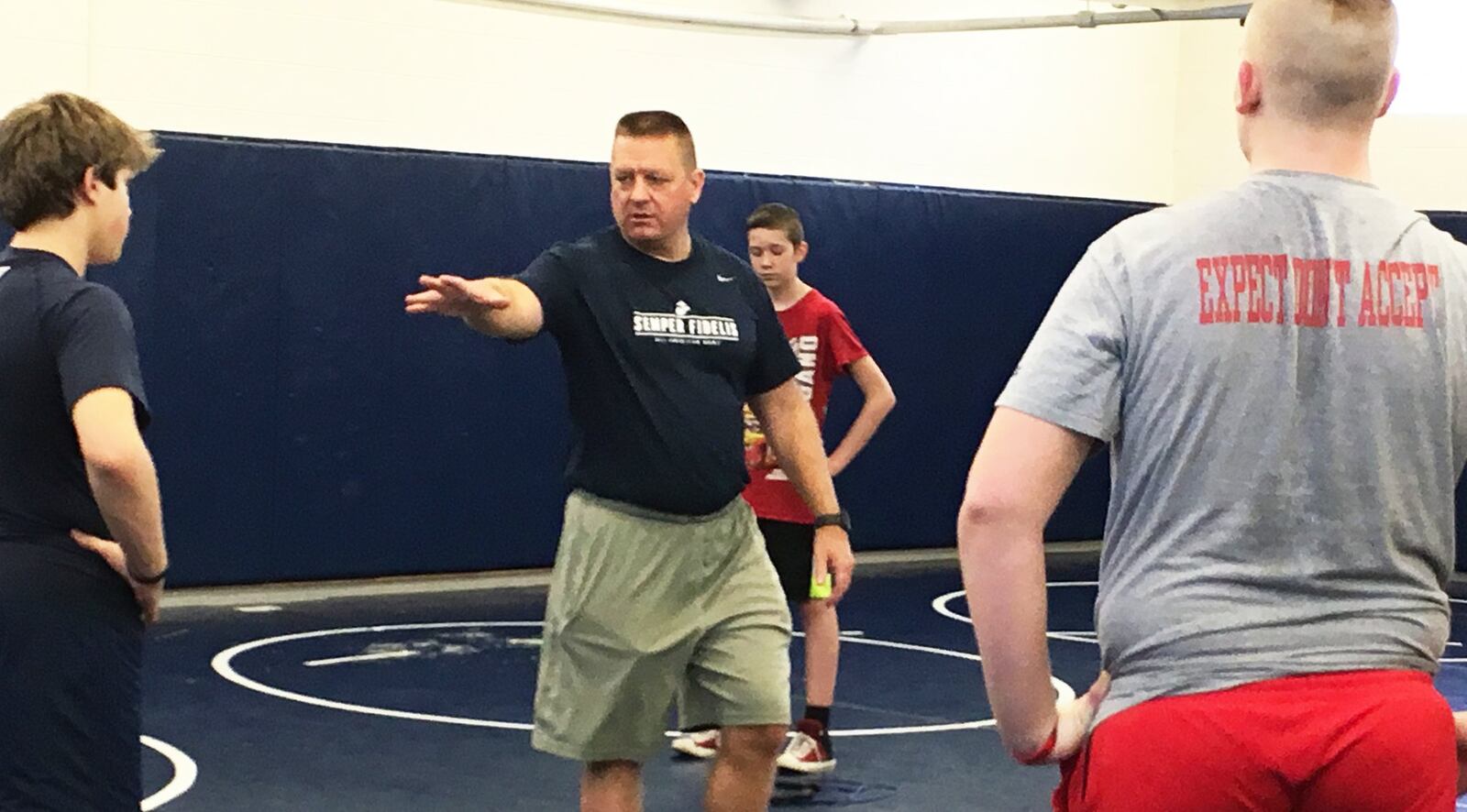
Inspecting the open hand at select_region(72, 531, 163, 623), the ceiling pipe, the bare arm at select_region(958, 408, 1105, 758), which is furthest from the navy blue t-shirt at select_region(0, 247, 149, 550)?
the ceiling pipe

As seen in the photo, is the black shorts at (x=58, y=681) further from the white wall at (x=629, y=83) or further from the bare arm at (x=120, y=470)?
the white wall at (x=629, y=83)

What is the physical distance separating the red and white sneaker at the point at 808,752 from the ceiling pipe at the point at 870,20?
5.39 metres

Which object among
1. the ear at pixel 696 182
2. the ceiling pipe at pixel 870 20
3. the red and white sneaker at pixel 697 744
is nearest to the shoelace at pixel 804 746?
the red and white sneaker at pixel 697 744

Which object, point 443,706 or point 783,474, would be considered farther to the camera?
point 443,706

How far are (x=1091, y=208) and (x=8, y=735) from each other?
10508 mm

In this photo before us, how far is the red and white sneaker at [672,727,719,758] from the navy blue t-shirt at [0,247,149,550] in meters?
3.48

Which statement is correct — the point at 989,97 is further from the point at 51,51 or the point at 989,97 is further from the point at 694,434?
the point at 694,434

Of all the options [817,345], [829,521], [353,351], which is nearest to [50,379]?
[829,521]

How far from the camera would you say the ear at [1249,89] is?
7.37 ft

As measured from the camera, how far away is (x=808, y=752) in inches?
250

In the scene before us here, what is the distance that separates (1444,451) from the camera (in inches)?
89.8

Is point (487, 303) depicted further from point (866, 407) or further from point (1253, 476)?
point (866, 407)

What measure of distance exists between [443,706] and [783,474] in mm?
1768

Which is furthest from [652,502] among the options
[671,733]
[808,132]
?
[808,132]
